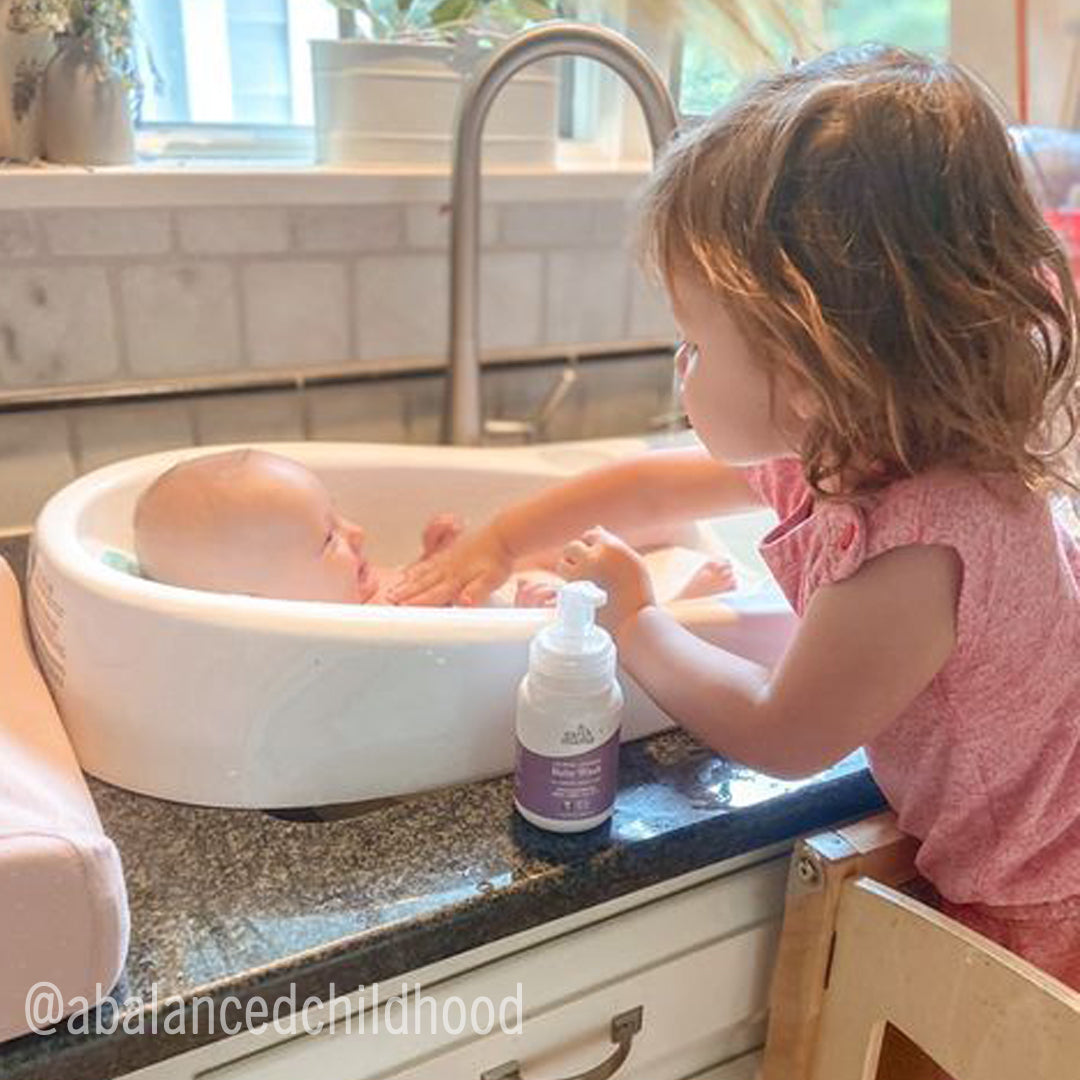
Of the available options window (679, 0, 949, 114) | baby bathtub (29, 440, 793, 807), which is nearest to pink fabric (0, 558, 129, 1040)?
baby bathtub (29, 440, 793, 807)

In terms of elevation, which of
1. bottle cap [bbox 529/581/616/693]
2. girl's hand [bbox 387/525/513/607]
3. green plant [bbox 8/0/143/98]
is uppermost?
green plant [bbox 8/0/143/98]

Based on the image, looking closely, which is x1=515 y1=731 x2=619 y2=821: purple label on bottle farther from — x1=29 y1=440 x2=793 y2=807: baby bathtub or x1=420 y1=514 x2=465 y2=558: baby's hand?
x1=420 y1=514 x2=465 y2=558: baby's hand

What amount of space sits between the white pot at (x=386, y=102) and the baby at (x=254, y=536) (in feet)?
1.09

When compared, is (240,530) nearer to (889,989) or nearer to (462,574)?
(462,574)

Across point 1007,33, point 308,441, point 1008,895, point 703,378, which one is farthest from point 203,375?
point 1007,33

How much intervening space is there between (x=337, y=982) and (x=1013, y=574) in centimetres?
42

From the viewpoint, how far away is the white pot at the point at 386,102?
1048 millimetres

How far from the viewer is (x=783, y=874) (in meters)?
0.75

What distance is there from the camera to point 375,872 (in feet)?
Answer: 2.07

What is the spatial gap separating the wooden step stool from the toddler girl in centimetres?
6

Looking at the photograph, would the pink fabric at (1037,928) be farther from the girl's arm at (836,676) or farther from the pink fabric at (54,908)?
the pink fabric at (54,908)

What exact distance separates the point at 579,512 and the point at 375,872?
16.2 inches

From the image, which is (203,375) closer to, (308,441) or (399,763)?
(308,441)

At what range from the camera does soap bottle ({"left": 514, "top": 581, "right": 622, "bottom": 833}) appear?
24.7 inches
